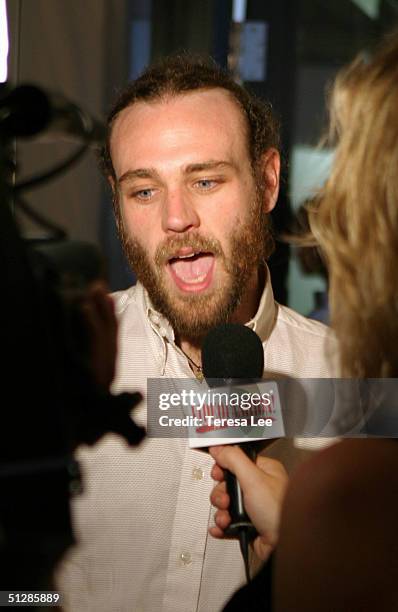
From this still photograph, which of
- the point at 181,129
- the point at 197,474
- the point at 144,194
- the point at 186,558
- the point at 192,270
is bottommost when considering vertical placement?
the point at 186,558

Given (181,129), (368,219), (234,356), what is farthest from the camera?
(181,129)

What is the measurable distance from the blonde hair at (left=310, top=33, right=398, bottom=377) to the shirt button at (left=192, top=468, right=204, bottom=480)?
30cm

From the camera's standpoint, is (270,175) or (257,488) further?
(270,175)

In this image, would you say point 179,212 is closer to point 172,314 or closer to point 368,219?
point 172,314

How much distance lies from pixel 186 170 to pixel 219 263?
0.16 m

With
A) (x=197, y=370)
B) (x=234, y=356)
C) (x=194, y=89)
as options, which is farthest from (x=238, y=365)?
(x=194, y=89)

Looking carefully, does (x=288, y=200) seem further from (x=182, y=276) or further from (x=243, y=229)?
(x=182, y=276)

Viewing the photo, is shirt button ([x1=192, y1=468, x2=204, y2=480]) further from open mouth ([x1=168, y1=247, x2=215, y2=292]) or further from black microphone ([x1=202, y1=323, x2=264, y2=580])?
open mouth ([x1=168, y1=247, x2=215, y2=292])

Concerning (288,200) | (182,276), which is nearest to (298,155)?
(288,200)

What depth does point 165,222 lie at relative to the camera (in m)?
1.28

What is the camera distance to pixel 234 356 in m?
1.19

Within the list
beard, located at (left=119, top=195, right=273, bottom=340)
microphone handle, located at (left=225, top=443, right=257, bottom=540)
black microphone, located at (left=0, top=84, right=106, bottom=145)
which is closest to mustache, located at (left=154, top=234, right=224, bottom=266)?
beard, located at (left=119, top=195, right=273, bottom=340)

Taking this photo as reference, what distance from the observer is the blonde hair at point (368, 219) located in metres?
1.04

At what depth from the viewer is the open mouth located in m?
1.29
